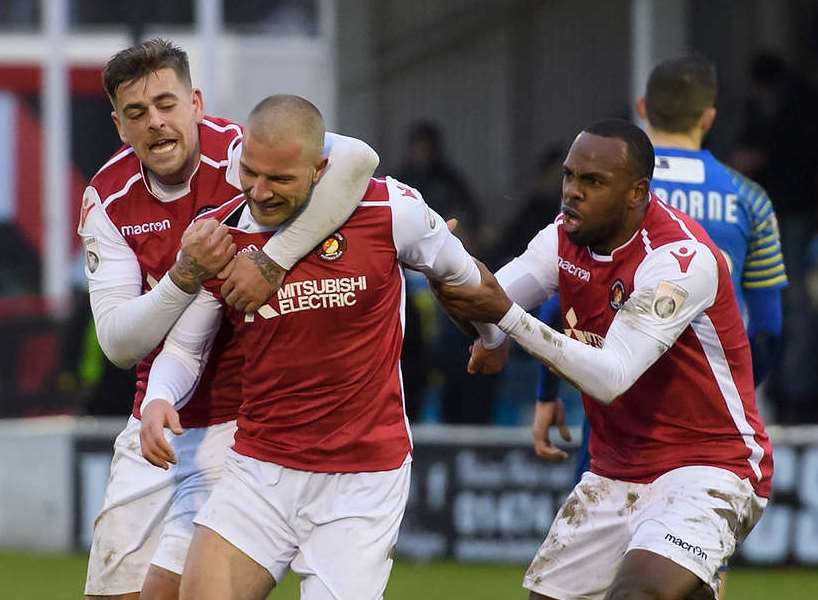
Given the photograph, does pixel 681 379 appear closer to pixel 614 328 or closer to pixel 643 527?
pixel 614 328

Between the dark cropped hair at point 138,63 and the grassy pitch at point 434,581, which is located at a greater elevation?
the dark cropped hair at point 138,63

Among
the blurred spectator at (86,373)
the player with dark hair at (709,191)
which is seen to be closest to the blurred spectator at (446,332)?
the blurred spectator at (86,373)

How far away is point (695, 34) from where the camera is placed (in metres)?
14.3

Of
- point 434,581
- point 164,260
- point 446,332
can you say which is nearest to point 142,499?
point 164,260

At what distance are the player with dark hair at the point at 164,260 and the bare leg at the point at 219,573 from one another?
0.40 m

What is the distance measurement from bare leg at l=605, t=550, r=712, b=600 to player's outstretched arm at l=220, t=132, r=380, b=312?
4.82ft

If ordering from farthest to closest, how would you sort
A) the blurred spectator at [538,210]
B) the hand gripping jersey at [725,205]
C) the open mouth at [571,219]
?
the blurred spectator at [538,210] < the hand gripping jersey at [725,205] < the open mouth at [571,219]

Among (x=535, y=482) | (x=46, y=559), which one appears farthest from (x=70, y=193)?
(x=535, y=482)

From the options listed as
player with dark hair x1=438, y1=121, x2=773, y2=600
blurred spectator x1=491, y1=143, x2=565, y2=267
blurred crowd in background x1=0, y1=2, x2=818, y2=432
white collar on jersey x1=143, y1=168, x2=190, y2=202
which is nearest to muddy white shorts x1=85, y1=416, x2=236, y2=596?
white collar on jersey x1=143, y1=168, x2=190, y2=202

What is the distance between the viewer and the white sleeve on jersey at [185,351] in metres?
5.59

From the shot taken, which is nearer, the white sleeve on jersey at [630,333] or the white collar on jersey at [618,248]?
the white sleeve on jersey at [630,333]

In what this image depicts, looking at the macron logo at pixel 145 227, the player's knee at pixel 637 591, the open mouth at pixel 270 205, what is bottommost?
the player's knee at pixel 637 591

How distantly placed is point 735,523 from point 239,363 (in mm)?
1809

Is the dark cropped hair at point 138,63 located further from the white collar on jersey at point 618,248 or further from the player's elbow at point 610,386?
the player's elbow at point 610,386
